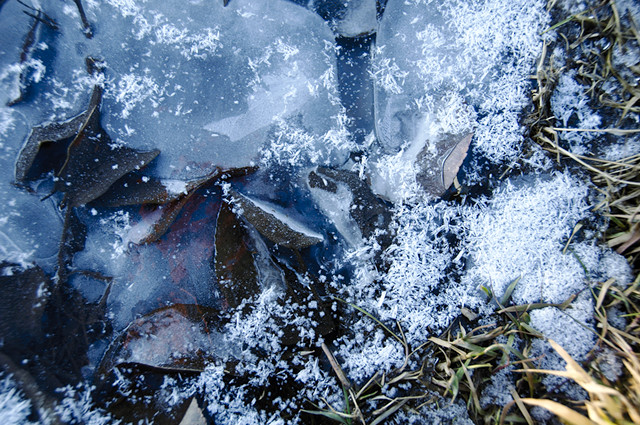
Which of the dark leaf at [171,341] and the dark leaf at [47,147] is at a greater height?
the dark leaf at [47,147]

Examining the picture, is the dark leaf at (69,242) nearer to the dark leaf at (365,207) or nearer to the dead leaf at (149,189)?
the dead leaf at (149,189)

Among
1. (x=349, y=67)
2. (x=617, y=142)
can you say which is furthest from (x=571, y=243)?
(x=349, y=67)

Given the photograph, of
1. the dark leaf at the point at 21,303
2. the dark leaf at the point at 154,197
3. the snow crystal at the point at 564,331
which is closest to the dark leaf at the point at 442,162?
the snow crystal at the point at 564,331

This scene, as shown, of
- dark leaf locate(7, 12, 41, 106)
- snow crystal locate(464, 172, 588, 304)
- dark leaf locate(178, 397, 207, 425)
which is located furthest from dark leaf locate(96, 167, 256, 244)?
snow crystal locate(464, 172, 588, 304)

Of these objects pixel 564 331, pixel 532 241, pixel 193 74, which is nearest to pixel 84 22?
pixel 193 74

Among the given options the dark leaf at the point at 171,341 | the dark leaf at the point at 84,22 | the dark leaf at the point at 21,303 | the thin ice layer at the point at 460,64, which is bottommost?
the dark leaf at the point at 171,341

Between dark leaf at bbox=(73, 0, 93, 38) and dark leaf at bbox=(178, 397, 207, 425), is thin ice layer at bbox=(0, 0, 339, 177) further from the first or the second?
Result: dark leaf at bbox=(178, 397, 207, 425)
